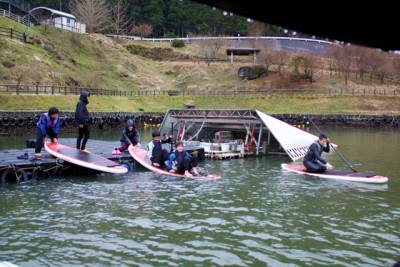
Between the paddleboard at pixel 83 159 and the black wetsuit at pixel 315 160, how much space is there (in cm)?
798

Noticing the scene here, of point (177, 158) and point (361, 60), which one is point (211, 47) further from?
point (177, 158)

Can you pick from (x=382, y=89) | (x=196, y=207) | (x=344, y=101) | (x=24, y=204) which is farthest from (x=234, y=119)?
(x=382, y=89)

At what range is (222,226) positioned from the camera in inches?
448

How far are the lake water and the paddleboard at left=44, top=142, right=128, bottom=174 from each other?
Answer: 1.65 ft

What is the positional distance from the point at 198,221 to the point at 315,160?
904cm

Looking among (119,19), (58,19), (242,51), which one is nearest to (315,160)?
(58,19)

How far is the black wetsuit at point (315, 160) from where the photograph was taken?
18469 millimetres

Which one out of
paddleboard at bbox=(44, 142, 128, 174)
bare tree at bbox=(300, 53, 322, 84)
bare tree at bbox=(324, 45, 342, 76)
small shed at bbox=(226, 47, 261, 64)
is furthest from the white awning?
small shed at bbox=(226, 47, 261, 64)

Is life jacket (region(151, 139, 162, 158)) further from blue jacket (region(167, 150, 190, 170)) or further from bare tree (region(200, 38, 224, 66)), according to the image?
bare tree (region(200, 38, 224, 66))

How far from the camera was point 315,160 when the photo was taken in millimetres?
19125

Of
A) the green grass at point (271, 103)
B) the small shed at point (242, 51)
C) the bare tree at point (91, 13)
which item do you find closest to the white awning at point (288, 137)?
the green grass at point (271, 103)

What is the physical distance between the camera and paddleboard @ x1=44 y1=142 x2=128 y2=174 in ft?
56.9

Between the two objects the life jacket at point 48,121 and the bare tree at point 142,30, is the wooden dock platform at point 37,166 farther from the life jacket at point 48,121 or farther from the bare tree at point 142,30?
the bare tree at point 142,30

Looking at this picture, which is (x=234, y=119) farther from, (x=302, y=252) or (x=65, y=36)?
(x=65, y=36)
